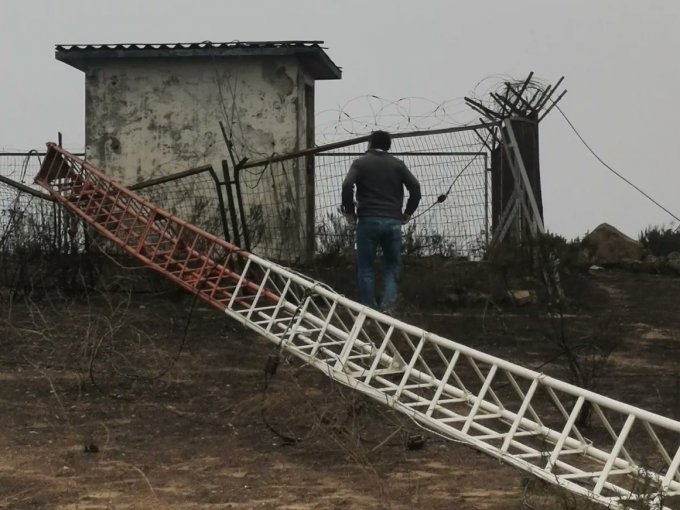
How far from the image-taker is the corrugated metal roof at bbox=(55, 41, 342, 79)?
13.5 m

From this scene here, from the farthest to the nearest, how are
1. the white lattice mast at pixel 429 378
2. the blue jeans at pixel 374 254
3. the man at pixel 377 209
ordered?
the man at pixel 377 209 < the blue jeans at pixel 374 254 < the white lattice mast at pixel 429 378

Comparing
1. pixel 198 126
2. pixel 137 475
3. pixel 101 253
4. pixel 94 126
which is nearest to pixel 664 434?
pixel 137 475

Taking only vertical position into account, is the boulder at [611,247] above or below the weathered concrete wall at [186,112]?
below

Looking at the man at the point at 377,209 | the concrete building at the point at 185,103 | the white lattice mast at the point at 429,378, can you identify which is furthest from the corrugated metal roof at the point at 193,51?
the man at the point at 377,209

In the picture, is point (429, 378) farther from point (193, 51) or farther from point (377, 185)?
point (193, 51)

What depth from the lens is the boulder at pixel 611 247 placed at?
47.9ft

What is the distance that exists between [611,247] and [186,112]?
629 centimetres

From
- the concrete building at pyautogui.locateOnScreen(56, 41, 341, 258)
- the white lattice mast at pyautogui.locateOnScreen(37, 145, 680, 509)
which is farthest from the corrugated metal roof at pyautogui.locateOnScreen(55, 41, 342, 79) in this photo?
the white lattice mast at pyautogui.locateOnScreen(37, 145, 680, 509)

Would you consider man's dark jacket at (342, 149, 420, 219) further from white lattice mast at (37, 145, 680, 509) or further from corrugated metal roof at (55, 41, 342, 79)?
corrugated metal roof at (55, 41, 342, 79)

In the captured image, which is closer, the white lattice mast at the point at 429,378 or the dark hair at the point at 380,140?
the white lattice mast at the point at 429,378

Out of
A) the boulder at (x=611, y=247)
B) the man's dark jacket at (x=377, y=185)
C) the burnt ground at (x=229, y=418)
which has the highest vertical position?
the man's dark jacket at (x=377, y=185)

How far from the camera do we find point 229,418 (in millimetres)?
6648

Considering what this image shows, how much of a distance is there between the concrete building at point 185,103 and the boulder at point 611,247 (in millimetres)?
4390

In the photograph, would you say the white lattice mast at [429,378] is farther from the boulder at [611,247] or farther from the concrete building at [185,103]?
the boulder at [611,247]
